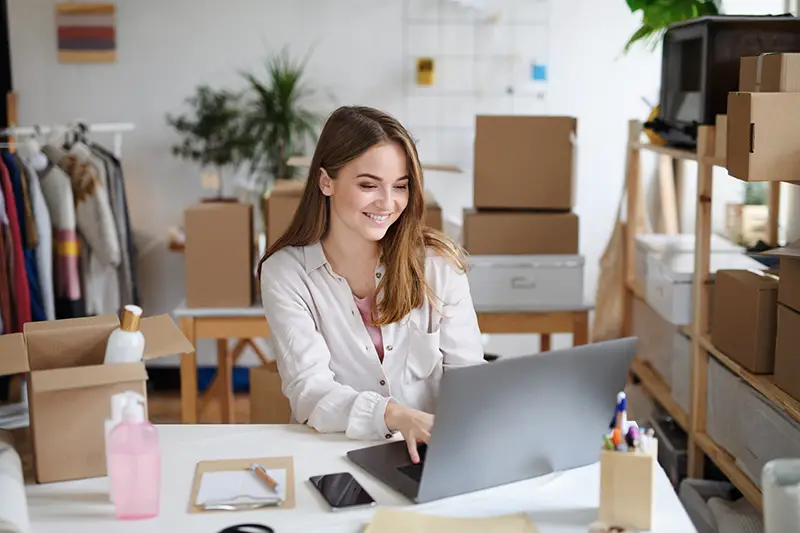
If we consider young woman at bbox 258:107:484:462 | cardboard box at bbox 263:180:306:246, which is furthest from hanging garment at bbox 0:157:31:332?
young woman at bbox 258:107:484:462

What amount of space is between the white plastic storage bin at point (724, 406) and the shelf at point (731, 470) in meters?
0.02

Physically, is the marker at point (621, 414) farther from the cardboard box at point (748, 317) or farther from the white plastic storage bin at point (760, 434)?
the cardboard box at point (748, 317)

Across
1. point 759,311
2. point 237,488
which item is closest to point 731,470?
point 759,311

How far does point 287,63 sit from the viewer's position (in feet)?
15.1

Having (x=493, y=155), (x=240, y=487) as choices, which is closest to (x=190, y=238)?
(x=493, y=155)

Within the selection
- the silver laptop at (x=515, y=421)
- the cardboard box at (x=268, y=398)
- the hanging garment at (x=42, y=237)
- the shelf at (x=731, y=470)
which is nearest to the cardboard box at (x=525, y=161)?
the shelf at (x=731, y=470)

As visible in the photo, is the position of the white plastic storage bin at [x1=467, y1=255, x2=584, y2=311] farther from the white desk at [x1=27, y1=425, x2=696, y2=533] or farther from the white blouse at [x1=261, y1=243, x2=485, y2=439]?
the white desk at [x1=27, y1=425, x2=696, y2=533]

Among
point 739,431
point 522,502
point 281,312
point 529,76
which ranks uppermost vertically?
point 529,76

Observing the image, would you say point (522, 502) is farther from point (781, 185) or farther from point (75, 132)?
point (75, 132)

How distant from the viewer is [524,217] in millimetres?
3361

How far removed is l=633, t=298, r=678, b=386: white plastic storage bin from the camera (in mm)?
3082

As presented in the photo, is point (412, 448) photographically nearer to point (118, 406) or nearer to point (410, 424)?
point (410, 424)

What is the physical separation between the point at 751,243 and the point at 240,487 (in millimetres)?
2476

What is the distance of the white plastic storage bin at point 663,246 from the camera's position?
3.13 m
